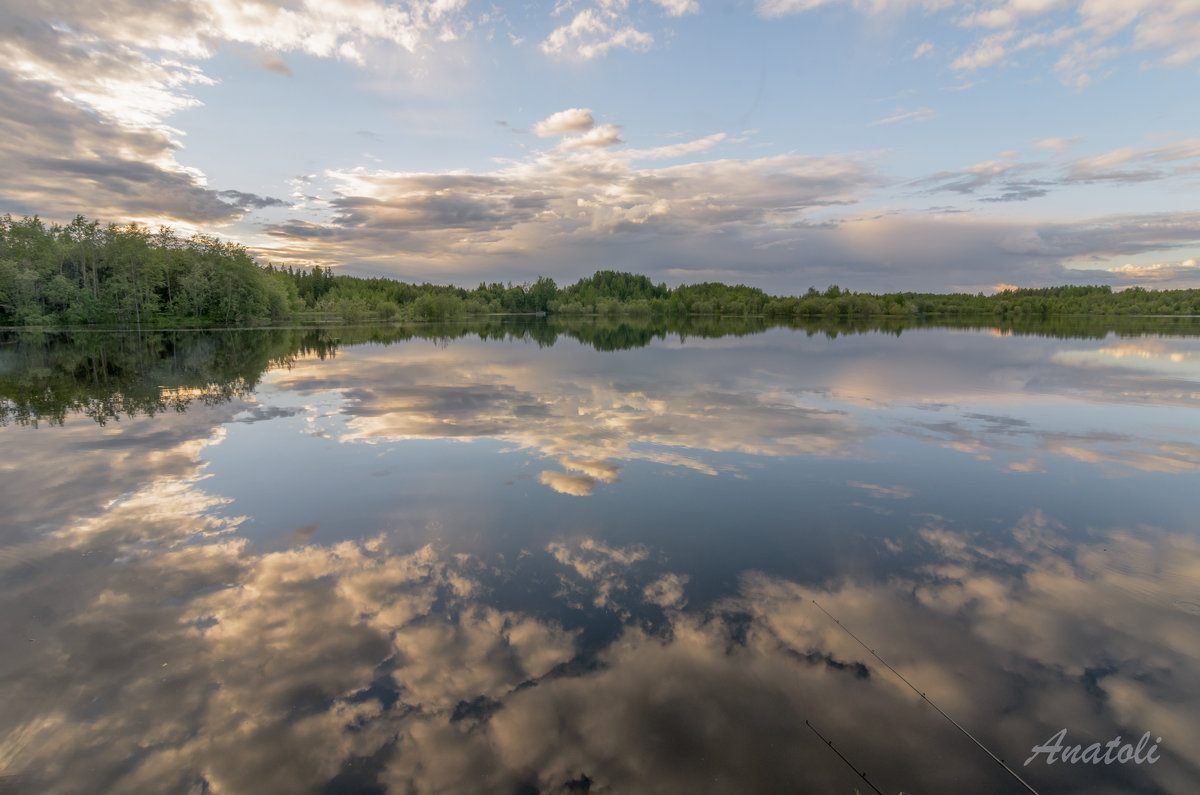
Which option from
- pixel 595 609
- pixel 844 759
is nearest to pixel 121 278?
pixel 595 609

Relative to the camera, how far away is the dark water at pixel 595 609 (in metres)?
4.02

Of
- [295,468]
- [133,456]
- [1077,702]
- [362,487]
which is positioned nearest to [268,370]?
[133,456]

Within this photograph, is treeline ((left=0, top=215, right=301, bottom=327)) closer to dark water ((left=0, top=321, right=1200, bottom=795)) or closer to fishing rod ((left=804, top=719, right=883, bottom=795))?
dark water ((left=0, top=321, right=1200, bottom=795))

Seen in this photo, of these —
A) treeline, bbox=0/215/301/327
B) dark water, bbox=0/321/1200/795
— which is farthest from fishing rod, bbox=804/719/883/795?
treeline, bbox=0/215/301/327

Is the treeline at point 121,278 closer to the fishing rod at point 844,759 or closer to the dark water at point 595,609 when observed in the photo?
the dark water at point 595,609

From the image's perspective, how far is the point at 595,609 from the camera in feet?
19.2

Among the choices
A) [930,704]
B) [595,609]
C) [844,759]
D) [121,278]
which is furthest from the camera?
[121,278]

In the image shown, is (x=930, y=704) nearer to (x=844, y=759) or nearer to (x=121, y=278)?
(x=844, y=759)

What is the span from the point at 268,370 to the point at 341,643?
85.7 feet

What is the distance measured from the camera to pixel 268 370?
1062 inches

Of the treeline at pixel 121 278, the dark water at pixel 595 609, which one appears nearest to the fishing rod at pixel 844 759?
the dark water at pixel 595 609

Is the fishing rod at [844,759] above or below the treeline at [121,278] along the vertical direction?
below

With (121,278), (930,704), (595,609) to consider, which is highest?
(121,278)

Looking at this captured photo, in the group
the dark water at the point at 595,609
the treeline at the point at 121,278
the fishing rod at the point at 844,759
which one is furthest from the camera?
the treeline at the point at 121,278
